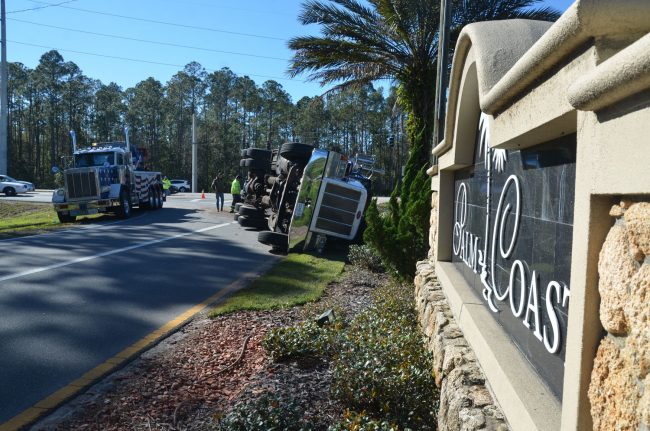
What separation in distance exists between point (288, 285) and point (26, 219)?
54.2 feet

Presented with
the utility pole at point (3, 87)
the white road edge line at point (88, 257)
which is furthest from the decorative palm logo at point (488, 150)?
the utility pole at point (3, 87)

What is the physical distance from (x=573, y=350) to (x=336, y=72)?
15.2 meters

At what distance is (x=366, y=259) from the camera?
→ 1150 cm

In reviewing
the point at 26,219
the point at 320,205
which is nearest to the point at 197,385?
the point at 320,205

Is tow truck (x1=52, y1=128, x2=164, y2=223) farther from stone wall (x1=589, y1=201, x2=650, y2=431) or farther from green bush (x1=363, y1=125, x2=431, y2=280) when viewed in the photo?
stone wall (x1=589, y1=201, x2=650, y2=431)

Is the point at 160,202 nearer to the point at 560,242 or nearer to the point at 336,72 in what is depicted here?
the point at 336,72

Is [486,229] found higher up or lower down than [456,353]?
higher up

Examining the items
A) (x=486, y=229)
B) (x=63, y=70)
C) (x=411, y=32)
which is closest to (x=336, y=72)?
(x=411, y=32)

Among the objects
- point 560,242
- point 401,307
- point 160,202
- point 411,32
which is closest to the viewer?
point 560,242

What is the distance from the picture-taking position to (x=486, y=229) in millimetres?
4039

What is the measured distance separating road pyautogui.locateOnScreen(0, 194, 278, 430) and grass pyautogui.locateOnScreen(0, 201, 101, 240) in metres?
1.21

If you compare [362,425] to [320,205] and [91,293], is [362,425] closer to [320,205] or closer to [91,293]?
[91,293]

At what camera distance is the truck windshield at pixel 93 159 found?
22.8 m

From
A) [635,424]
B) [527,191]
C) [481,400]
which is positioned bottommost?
[481,400]
